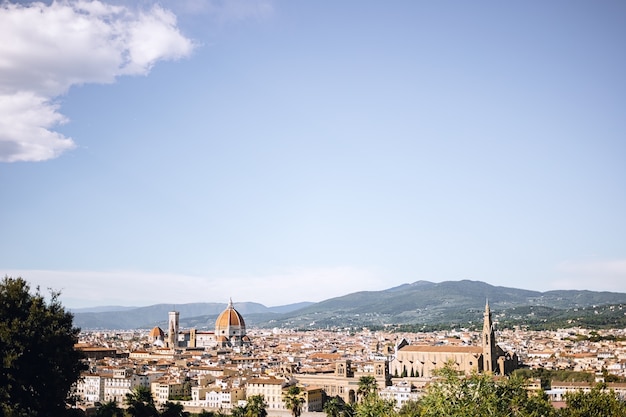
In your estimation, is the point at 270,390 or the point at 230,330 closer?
the point at 270,390

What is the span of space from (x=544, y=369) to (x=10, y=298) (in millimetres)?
50161

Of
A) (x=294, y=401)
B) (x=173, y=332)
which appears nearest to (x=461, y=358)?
(x=294, y=401)

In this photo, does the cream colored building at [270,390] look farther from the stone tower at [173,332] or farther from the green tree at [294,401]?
the stone tower at [173,332]

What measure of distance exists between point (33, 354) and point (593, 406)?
18985 mm

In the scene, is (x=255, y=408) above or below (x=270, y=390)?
above

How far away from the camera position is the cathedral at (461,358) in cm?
5825

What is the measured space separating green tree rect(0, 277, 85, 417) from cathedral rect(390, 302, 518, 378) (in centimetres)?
4015

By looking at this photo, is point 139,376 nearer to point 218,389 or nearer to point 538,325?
point 218,389

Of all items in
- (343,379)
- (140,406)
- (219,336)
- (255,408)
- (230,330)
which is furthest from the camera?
(230,330)

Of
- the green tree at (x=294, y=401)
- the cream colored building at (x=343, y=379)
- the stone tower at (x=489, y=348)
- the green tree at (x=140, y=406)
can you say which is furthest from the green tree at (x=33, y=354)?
the stone tower at (x=489, y=348)

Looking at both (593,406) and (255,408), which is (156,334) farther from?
(593,406)

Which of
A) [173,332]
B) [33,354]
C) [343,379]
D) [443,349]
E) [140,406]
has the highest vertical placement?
[33,354]

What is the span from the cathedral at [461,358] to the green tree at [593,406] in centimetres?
3081

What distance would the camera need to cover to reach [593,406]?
83.0ft
